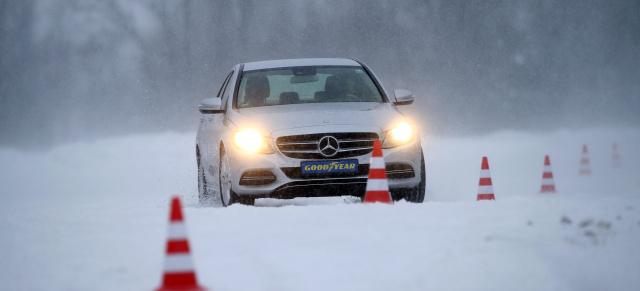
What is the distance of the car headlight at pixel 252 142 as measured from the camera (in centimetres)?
951

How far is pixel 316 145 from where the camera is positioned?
9.52m

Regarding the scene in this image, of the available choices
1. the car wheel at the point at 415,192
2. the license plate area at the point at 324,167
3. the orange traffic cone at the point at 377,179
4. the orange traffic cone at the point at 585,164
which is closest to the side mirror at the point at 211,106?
the license plate area at the point at 324,167

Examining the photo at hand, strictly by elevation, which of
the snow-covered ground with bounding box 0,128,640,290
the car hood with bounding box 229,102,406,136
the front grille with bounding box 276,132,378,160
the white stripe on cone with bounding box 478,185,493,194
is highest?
the car hood with bounding box 229,102,406,136

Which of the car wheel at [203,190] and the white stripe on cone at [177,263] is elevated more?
the car wheel at [203,190]

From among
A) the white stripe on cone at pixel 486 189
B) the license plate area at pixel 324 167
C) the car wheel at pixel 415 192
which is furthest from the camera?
the white stripe on cone at pixel 486 189

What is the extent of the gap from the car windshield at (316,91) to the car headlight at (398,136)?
0.92 meters

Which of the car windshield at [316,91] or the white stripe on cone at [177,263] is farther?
the car windshield at [316,91]

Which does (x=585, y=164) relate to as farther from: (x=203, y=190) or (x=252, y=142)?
(x=252, y=142)

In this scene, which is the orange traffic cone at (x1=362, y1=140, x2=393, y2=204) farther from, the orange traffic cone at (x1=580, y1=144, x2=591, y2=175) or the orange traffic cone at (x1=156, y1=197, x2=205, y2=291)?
the orange traffic cone at (x1=580, y1=144, x2=591, y2=175)

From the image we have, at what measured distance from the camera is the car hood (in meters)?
9.59

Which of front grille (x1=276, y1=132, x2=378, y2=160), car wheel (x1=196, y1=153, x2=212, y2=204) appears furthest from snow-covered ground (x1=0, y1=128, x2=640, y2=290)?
car wheel (x1=196, y1=153, x2=212, y2=204)

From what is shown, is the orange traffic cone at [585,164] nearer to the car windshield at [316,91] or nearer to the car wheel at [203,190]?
the car windshield at [316,91]

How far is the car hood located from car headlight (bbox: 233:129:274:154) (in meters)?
0.07

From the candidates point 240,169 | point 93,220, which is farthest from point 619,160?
point 93,220
